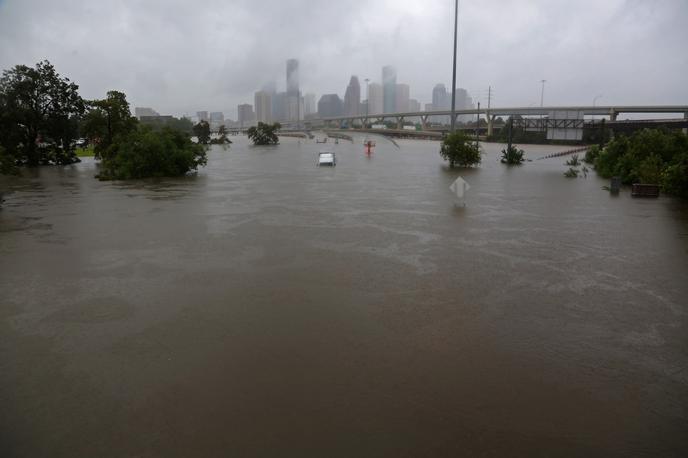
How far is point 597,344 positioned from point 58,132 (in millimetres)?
56483

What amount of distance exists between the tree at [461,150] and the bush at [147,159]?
2131 centimetres

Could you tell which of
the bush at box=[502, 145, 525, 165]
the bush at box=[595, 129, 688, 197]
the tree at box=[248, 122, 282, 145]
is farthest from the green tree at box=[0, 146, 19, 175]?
the tree at box=[248, 122, 282, 145]

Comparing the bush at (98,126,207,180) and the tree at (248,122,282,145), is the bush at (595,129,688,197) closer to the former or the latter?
the bush at (98,126,207,180)

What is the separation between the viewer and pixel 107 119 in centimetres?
5328

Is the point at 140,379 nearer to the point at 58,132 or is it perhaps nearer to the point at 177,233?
the point at 177,233

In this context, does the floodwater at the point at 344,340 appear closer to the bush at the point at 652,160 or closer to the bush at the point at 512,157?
the bush at the point at 652,160

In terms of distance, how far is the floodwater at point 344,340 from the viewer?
5.45 meters

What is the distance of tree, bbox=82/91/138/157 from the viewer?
52.6 meters

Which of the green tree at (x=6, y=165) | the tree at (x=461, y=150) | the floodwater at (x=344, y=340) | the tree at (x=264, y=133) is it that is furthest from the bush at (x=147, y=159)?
the tree at (x=264, y=133)

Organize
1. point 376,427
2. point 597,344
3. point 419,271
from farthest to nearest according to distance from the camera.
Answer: point 419,271 → point 597,344 → point 376,427

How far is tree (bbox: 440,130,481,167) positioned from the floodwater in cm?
2865

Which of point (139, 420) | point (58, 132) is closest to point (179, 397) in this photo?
point (139, 420)

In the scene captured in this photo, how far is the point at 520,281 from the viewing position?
10805mm

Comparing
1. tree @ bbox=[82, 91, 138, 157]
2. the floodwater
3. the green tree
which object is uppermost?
tree @ bbox=[82, 91, 138, 157]
